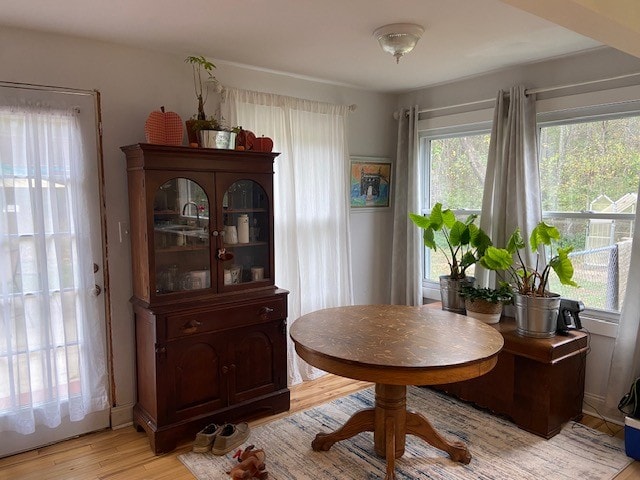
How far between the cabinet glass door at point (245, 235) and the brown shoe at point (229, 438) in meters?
0.86

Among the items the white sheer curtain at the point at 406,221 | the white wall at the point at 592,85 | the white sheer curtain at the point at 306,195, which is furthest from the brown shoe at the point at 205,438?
the white wall at the point at 592,85

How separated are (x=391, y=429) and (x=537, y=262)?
65.4 inches

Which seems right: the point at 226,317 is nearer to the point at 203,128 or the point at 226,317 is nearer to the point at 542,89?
the point at 203,128

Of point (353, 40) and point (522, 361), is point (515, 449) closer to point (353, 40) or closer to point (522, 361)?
point (522, 361)

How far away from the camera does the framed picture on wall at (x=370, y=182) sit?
404 centimetres

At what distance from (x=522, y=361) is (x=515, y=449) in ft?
1.71

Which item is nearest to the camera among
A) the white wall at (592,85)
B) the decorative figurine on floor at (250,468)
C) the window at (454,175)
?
the decorative figurine on floor at (250,468)

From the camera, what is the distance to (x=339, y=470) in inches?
96.7

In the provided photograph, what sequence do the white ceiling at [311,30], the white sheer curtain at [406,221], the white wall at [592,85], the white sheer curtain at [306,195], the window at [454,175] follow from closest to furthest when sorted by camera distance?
the white ceiling at [311,30], the white wall at [592,85], the white sheer curtain at [306,195], the window at [454,175], the white sheer curtain at [406,221]

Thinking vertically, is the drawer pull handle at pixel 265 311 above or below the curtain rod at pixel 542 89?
below

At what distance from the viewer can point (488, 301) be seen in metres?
3.09

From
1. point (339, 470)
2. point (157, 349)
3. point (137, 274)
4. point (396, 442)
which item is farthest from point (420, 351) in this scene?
point (137, 274)

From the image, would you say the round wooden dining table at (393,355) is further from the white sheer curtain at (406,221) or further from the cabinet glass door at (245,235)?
the white sheer curtain at (406,221)

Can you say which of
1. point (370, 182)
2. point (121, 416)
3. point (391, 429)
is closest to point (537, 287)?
point (391, 429)
